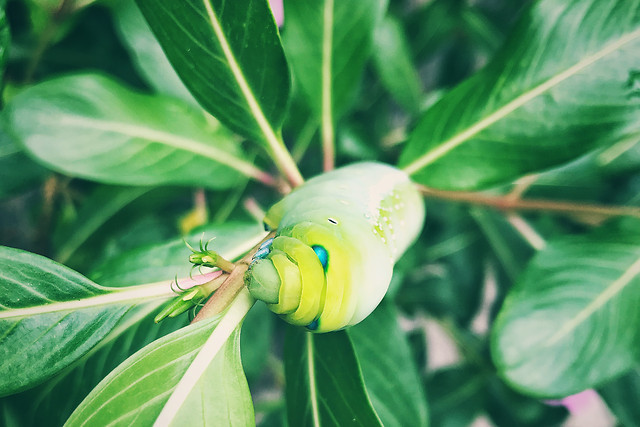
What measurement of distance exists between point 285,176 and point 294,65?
14 cm

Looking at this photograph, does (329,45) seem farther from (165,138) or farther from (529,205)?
(529,205)

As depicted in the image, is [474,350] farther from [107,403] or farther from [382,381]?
[107,403]

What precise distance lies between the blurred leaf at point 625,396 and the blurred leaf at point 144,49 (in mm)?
627

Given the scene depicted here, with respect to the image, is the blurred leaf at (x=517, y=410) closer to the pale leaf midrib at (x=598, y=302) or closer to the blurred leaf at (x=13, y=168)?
the pale leaf midrib at (x=598, y=302)

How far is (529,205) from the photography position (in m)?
0.50

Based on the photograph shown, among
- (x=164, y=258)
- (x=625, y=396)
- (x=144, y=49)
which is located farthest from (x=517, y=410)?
(x=144, y=49)

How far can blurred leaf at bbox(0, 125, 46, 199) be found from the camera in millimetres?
476

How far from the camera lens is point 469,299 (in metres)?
0.73

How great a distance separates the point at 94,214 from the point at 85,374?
236 mm

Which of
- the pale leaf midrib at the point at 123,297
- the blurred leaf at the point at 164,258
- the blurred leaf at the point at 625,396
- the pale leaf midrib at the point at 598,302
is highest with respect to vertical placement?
the blurred leaf at the point at 164,258

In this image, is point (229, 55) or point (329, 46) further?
point (329, 46)

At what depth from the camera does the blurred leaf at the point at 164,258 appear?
37cm

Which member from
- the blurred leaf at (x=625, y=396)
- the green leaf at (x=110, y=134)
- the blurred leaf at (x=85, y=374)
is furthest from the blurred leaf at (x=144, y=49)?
the blurred leaf at (x=625, y=396)

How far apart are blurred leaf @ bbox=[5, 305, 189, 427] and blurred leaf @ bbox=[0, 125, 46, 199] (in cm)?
23
